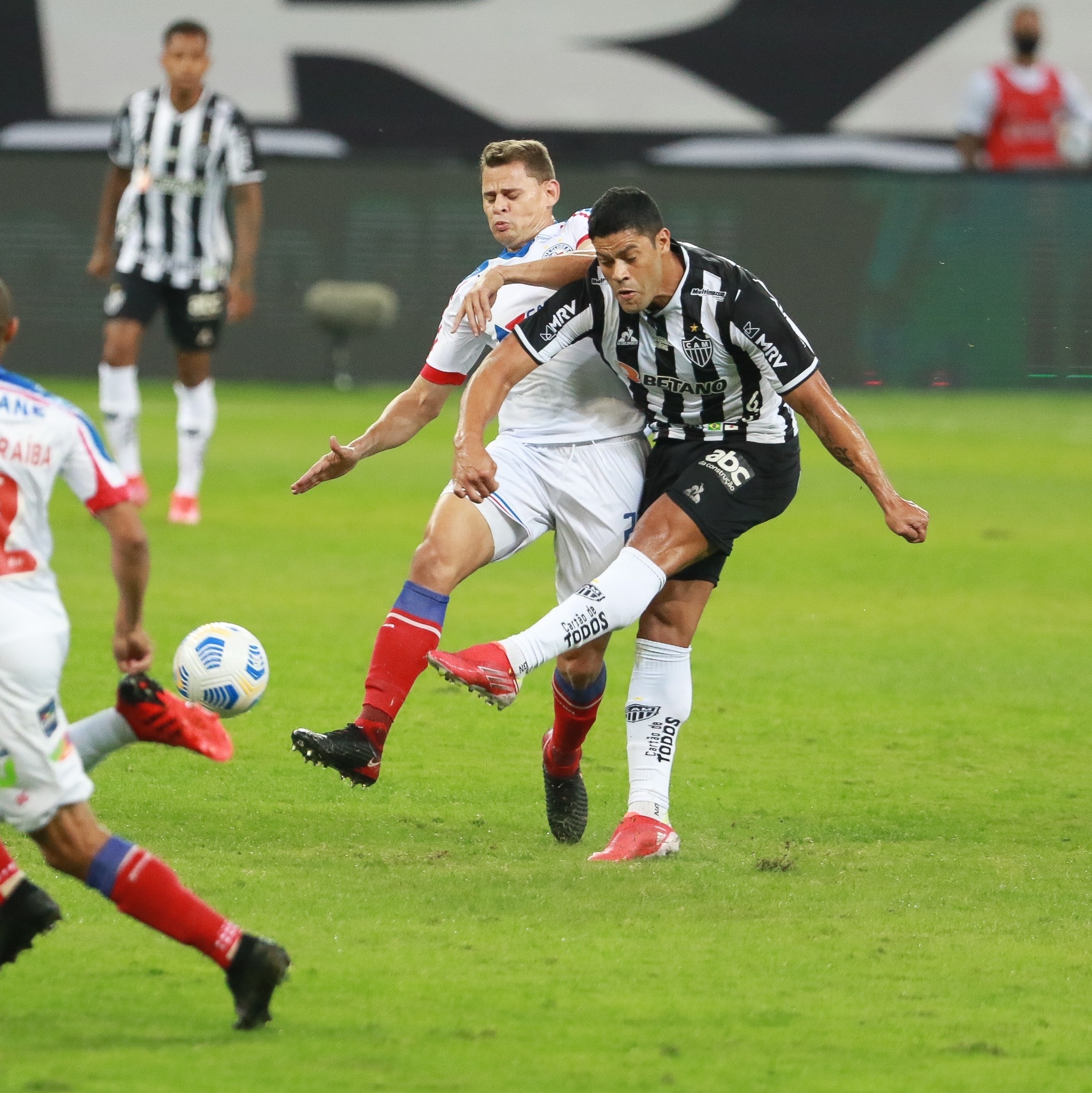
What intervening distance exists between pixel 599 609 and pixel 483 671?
424mm

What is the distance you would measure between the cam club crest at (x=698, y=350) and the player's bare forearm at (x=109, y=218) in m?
6.79

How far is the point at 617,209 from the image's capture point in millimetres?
4906

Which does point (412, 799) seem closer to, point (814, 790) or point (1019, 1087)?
point (814, 790)

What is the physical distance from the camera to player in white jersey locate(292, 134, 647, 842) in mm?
5289

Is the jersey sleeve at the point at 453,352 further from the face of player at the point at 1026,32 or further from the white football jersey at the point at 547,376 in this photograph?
the face of player at the point at 1026,32

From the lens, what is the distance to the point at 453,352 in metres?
5.66

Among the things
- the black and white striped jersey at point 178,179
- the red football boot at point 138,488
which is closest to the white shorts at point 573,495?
the red football boot at point 138,488

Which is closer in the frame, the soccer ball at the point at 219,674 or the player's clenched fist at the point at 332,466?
the soccer ball at the point at 219,674

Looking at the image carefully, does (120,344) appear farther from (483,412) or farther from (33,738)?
(33,738)

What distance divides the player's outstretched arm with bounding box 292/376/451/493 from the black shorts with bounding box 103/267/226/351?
5537 mm

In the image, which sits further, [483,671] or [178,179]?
[178,179]

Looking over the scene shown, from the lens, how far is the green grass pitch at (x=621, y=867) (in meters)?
3.59

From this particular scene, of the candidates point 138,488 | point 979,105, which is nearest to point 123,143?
point 138,488

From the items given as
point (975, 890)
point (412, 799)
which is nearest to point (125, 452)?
point (412, 799)
